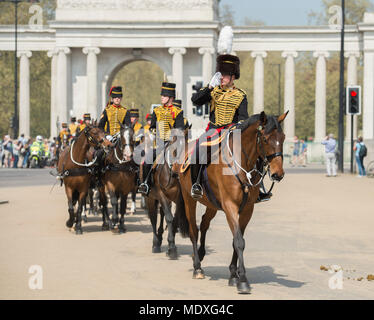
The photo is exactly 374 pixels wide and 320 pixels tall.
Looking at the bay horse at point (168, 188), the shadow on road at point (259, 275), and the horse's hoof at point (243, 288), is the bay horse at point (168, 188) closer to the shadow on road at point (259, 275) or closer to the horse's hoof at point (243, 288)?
the shadow on road at point (259, 275)

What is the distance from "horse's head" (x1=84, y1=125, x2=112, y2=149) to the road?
176 cm

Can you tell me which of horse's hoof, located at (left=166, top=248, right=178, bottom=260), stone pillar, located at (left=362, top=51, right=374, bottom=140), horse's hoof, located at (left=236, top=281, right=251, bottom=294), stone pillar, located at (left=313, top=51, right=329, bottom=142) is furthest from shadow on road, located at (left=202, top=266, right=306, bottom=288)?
stone pillar, located at (left=362, top=51, right=374, bottom=140)

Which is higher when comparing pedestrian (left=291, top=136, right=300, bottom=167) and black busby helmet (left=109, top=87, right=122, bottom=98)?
black busby helmet (left=109, top=87, right=122, bottom=98)

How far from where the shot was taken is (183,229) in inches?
523

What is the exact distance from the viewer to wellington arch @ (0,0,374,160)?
68000mm

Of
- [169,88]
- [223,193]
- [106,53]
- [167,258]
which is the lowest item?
[167,258]

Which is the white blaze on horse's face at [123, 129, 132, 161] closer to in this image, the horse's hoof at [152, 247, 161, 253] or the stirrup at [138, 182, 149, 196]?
the stirrup at [138, 182, 149, 196]

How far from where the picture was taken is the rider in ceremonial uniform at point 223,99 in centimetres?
1216

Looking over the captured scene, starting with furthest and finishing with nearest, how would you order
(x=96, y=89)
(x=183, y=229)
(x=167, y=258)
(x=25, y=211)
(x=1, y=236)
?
(x=96, y=89) → (x=25, y=211) → (x=1, y=236) → (x=167, y=258) → (x=183, y=229)

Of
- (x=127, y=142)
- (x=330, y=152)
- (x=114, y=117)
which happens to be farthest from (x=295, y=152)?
(x=127, y=142)

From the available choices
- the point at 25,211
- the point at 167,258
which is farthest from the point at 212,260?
the point at 25,211

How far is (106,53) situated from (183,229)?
188 ft

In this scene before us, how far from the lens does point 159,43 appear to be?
68.5 metres
